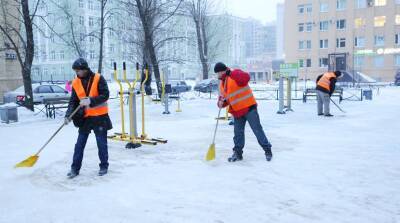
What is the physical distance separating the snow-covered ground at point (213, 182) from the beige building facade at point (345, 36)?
1691 inches

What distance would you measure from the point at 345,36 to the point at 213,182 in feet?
167

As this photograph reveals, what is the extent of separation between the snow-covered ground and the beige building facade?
4295 cm

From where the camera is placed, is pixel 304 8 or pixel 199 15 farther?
pixel 304 8

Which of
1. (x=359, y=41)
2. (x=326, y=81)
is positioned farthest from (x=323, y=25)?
(x=326, y=81)

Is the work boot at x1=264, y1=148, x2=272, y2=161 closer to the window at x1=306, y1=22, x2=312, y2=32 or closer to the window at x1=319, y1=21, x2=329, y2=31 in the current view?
the window at x1=319, y1=21, x2=329, y2=31

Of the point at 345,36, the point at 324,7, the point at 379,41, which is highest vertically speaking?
the point at 324,7

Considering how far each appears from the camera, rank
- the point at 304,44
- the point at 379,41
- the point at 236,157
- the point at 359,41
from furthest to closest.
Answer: the point at 304,44, the point at 359,41, the point at 379,41, the point at 236,157

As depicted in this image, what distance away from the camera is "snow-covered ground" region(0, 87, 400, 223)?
425cm

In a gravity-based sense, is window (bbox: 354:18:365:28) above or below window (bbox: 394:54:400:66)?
above

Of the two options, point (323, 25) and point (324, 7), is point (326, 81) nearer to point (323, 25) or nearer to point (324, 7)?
point (323, 25)

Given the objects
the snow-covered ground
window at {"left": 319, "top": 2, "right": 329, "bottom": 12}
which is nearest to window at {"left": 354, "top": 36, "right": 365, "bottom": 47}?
window at {"left": 319, "top": 2, "right": 329, "bottom": 12}

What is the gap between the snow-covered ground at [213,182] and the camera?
167 inches

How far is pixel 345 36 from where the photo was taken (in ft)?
170

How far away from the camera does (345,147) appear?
25.6 feet
